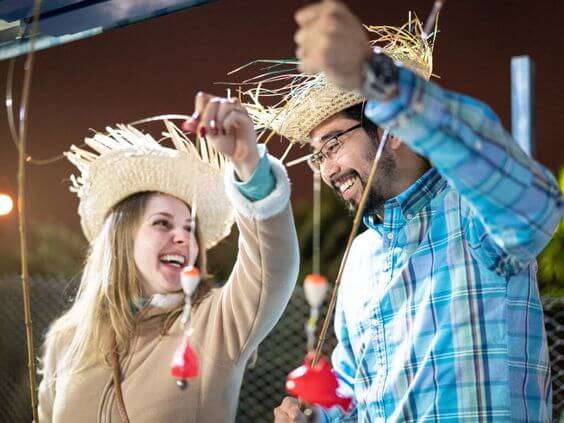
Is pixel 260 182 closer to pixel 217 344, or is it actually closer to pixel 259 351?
pixel 217 344

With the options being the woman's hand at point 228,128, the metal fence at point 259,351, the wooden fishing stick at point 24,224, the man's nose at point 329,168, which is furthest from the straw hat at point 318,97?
the metal fence at point 259,351

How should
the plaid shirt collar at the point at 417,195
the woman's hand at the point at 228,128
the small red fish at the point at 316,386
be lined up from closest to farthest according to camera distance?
the small red fish at the point at 316,386 → the woman's hand at the point at 228,128 → the plaid shirt collar at the point at 417,195

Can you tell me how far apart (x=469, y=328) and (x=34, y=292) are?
3.32 m

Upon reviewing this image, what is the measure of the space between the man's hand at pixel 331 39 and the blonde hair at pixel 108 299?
43.7 inches

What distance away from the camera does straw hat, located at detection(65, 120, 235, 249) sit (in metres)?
2.24

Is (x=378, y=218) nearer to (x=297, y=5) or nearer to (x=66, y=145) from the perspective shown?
(x=297, y=5)

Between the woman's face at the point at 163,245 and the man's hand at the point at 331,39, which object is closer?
the man's hand at the point at 331,39

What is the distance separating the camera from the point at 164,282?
213 cm

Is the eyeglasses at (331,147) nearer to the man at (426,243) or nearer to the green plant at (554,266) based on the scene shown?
the man at (426,243)

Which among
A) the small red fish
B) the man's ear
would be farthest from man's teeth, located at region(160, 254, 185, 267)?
the small red fish

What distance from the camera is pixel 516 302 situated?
161cm

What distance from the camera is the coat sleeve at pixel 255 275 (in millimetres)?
1802

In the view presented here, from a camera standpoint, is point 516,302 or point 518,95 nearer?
point 516,302

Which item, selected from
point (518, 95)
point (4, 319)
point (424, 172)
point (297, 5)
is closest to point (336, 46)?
point (424, 172)
